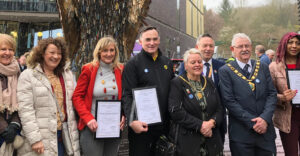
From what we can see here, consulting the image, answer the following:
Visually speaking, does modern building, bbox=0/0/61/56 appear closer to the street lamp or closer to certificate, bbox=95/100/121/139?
the street lamp

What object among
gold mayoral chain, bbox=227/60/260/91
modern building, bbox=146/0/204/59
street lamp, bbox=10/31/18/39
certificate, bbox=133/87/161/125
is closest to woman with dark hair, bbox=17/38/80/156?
certificate, bbox=133/87/161/125

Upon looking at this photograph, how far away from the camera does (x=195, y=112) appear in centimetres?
256

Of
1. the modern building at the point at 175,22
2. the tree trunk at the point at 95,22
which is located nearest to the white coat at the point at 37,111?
the tree trunk at the point at 95,22

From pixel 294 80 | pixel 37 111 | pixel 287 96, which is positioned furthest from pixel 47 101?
pixel 294 80

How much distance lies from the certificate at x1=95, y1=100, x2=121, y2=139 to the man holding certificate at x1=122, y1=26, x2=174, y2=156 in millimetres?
122

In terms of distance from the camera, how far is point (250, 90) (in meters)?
2.74

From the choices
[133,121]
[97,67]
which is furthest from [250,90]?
[97,67]

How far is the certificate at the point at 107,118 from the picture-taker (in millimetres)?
2627

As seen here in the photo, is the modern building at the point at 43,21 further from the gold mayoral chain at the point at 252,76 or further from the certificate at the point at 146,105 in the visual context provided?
the certificate at the point at 146,105

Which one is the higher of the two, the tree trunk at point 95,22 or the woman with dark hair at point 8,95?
the tree trunk at point 95,22

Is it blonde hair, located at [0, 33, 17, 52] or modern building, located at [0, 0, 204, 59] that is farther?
modern building, located at [0, 0, 204, 59]

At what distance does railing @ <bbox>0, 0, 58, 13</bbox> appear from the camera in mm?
18312

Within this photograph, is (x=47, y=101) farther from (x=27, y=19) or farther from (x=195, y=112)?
(x=27, y=19)

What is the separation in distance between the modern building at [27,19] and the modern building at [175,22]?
297 inches
